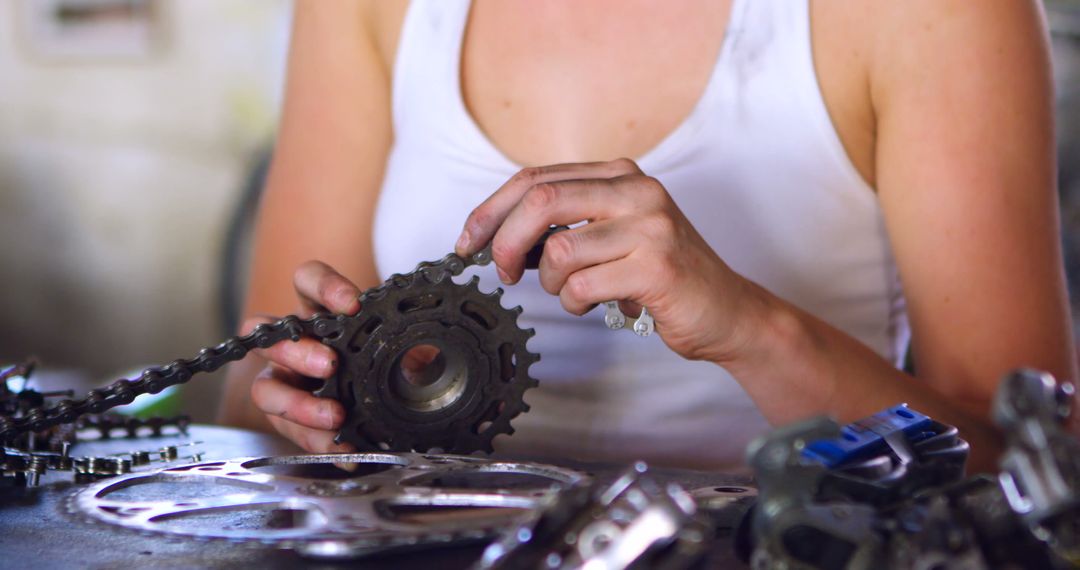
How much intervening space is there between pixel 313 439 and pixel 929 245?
56cm

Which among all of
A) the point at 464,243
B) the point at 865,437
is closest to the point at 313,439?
the point at 464,243

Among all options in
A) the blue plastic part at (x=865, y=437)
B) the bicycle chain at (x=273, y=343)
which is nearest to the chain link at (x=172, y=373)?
the bicycle chain at (x=273, y=343)

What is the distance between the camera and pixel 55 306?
3691mm

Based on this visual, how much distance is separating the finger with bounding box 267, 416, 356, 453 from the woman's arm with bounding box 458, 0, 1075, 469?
17 centimetres

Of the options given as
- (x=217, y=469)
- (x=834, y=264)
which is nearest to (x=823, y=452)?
(x=217, y=469)

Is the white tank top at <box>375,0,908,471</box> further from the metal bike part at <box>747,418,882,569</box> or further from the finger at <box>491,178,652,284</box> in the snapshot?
the metal bike part at <box>747,418,882,569</box>

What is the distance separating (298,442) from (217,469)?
0.14m

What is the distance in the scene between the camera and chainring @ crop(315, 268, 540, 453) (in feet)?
2.69

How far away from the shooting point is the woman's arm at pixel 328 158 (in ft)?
4.37

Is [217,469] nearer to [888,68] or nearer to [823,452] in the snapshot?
[823,452]

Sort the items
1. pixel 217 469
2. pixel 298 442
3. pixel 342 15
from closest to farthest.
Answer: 1. pixel 217 469
2. pixel 298 442
3. pixel 342 15

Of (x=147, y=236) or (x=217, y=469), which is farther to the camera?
(x=147, y=236)

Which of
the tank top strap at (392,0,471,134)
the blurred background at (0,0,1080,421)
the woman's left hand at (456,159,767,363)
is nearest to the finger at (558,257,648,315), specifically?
the woman's left hand at (456,159,767,363)

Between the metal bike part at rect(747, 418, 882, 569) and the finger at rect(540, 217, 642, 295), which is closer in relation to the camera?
the metal bike part at rect(747, 418, 882, 569)
